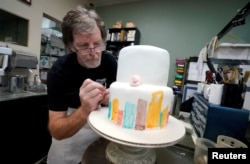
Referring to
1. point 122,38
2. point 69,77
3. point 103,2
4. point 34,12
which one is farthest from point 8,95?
point 103,2

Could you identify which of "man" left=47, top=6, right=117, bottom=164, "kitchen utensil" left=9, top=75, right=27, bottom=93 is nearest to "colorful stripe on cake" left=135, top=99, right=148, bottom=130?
"man" left=47, top=6, right=117, bottom=164

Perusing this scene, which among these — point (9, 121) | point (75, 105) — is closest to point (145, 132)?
point (75, 105)

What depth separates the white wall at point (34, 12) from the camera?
85.7 inches

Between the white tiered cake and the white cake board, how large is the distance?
2 centimetres

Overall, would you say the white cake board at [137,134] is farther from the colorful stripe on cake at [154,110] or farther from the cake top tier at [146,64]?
the cake top tier at [146,64]

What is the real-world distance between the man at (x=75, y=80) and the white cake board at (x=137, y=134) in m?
0.15

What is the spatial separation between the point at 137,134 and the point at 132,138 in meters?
0.04

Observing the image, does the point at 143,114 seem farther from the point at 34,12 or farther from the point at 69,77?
the point at 34,12

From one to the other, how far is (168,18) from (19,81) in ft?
9.86

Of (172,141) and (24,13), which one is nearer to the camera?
(172,141)

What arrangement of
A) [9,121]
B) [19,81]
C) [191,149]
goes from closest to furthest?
[191,149]
[9,121]
[19,81]

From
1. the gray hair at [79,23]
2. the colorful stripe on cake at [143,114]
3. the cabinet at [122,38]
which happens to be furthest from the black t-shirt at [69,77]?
the cabinet at [122,38]

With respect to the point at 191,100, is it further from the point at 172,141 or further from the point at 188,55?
Answer: the point at 188,55

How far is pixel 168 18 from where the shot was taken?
3250 mm
